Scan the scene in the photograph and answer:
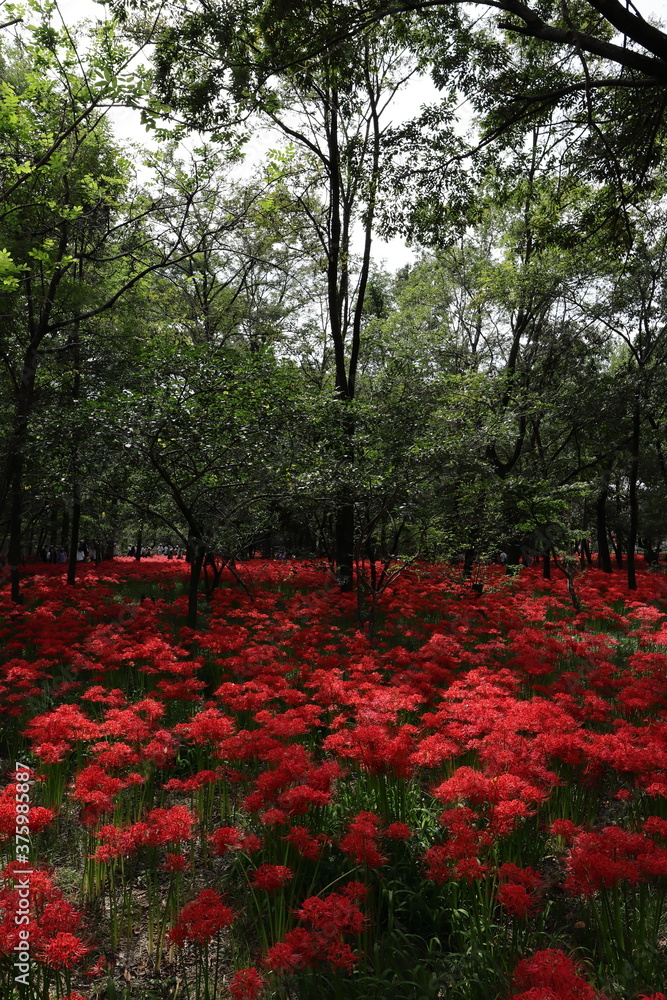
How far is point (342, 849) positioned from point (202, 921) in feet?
2.97

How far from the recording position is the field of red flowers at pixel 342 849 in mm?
2621

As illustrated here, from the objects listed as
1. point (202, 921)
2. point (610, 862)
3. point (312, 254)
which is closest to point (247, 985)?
point (202, 921)

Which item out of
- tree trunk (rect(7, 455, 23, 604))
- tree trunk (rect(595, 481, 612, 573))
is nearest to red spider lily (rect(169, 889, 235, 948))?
tree trunk (rect(7, 455, 23, 604))

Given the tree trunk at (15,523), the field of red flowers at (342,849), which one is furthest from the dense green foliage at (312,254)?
the field of red flowers at (342,849)

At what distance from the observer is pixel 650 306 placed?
17.0m

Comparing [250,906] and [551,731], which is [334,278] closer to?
[551,731]

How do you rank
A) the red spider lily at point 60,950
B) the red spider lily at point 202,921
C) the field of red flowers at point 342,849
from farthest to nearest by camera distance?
the field of red flowers at point 342,849 → the red spider lily at point 202,921 → the red spider lily at point 60,950

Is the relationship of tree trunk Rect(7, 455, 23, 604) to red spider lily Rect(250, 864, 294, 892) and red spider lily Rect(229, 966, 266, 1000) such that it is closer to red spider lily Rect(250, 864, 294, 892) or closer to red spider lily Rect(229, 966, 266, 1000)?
red spider lily Rect(250, 864, 294, 892)

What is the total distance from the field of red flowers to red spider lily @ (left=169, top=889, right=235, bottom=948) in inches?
0.5

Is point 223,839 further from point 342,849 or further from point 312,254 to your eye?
point 312,254

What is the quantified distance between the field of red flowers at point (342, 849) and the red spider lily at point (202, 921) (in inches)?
0.5

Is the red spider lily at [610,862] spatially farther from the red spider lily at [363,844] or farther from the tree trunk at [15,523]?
the tree trunk at [15,523]

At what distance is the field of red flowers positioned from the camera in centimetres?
262

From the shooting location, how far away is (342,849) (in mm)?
3031
